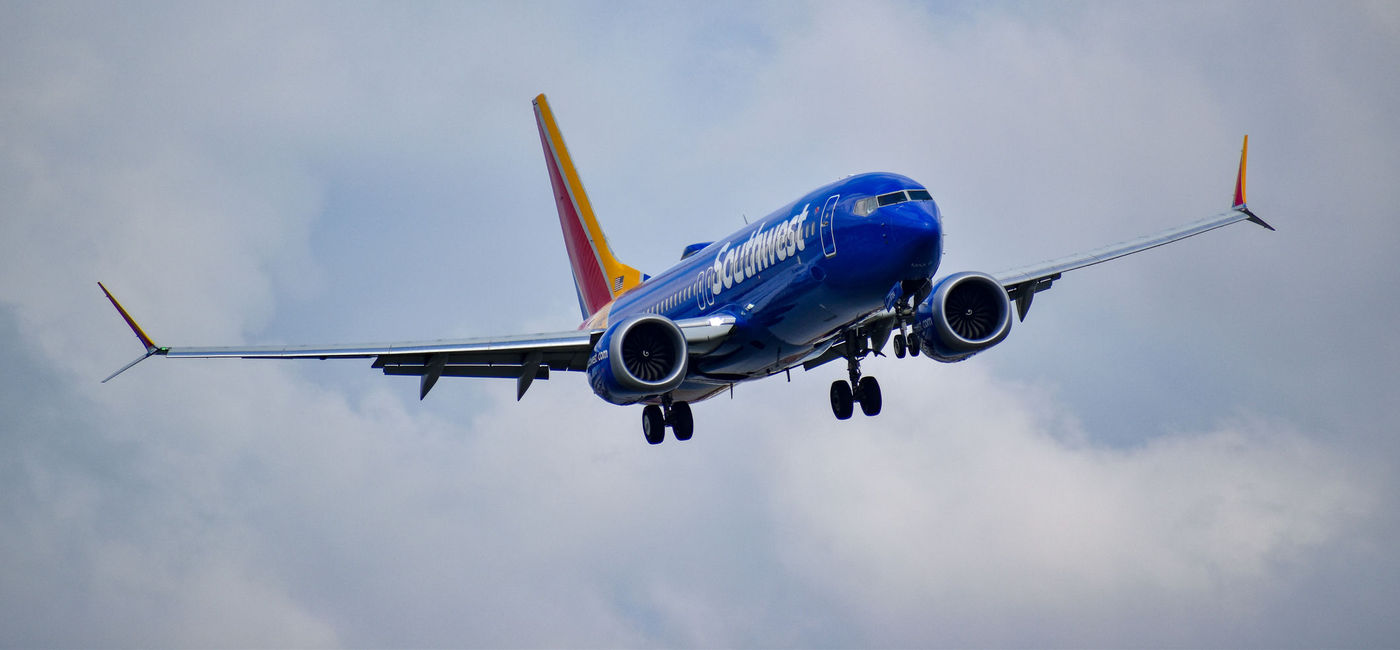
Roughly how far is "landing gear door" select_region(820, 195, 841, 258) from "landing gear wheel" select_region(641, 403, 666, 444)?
1045 cm

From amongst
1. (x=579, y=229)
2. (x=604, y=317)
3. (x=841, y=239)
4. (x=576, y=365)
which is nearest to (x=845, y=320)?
(x=841, y=239)

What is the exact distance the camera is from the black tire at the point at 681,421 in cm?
4066

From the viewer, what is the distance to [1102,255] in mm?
39844

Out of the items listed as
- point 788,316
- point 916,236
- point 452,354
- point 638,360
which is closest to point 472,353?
point 452,354

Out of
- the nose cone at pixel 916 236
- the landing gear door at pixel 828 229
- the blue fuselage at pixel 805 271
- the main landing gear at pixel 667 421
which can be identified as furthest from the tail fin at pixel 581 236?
the nose cone at pixel 916 236

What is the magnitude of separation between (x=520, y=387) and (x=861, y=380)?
363 inches

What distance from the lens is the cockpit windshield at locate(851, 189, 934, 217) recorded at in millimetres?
31359

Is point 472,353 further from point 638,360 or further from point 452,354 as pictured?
point 638,360

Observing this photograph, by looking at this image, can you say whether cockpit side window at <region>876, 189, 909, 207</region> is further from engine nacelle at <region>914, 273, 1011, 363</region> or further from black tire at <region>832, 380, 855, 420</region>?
black tire at <region>832, 380, 855, 420</region>

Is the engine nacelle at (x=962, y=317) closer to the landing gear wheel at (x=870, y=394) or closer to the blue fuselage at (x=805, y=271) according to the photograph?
the blue fuselage at (x=805, y=271)

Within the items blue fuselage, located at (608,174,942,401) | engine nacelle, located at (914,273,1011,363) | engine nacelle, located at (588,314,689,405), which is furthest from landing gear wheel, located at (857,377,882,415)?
engine nacelle, located at (588,314,689,405)

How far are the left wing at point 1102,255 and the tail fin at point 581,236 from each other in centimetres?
1488

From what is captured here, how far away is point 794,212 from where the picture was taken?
33875 mm

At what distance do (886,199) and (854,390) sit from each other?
7674mm
